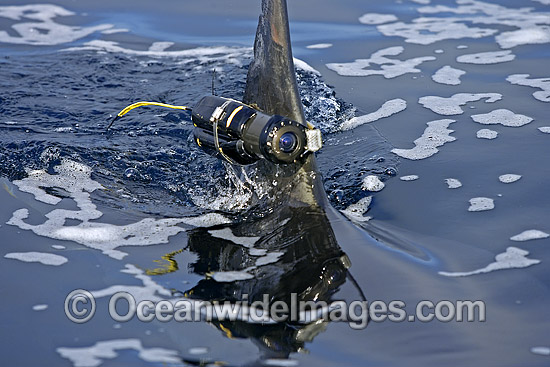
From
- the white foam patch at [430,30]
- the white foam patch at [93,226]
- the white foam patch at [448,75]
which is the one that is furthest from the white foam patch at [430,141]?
the white foam patch at [430,30]

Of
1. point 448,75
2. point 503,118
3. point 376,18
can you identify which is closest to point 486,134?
point 503,118

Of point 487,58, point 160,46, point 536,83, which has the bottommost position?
point 536,83

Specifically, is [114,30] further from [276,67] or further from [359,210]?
[359,210]

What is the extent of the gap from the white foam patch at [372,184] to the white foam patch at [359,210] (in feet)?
0.50

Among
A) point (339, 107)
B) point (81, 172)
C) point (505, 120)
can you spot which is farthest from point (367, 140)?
point (81, 172)

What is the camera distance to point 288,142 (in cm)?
438

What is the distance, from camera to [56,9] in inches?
418

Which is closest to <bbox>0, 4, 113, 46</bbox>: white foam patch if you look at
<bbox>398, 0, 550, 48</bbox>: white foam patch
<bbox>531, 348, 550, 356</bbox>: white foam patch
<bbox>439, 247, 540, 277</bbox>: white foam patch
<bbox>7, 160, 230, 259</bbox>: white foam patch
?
<bbox>398, 0, 550, 48</bbox>: white foam patch

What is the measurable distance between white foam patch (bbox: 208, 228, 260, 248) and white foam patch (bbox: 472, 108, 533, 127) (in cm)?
305

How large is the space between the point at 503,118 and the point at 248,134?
327cm

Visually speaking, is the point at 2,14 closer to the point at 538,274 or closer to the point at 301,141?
the point at 301,141

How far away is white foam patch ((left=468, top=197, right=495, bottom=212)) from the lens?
5.25m

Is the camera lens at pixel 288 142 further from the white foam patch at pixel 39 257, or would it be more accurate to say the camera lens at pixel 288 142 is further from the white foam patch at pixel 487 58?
the white foam patch at pixel 487 58

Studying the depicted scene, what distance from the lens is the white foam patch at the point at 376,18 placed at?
33.1ft
